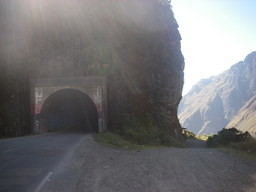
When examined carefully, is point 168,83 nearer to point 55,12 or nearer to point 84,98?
point 84,98

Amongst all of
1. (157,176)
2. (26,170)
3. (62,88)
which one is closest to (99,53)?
(62,88)

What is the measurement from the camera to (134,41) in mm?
40625

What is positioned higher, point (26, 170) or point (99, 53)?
point (99, 53)

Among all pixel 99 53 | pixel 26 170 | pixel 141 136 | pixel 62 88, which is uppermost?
pixel 99 53

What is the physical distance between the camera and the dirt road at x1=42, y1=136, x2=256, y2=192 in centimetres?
750

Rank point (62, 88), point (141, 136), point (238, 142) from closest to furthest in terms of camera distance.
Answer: point (238, 142)
point (141, 136)
point (62, 88)

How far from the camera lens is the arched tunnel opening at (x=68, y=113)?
1463 inches

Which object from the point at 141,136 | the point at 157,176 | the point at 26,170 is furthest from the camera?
the point at 141,136

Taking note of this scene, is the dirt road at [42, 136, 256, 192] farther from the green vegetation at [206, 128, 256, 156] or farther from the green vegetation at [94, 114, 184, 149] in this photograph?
the green vegetation at [94, 114, 184, 149]

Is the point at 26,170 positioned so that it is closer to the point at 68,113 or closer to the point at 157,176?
the point at 157,176

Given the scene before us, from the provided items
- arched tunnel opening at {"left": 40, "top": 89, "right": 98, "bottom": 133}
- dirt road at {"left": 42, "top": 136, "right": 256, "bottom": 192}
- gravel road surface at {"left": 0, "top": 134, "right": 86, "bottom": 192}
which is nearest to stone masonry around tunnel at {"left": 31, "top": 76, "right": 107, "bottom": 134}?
arched tunnel opening at {"left": 40, "top": 89, "right": 98, "bottom": 133}

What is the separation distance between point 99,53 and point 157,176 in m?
30.3

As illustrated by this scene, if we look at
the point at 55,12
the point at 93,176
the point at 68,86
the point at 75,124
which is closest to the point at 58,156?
the point at 93,176

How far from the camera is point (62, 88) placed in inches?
1348
